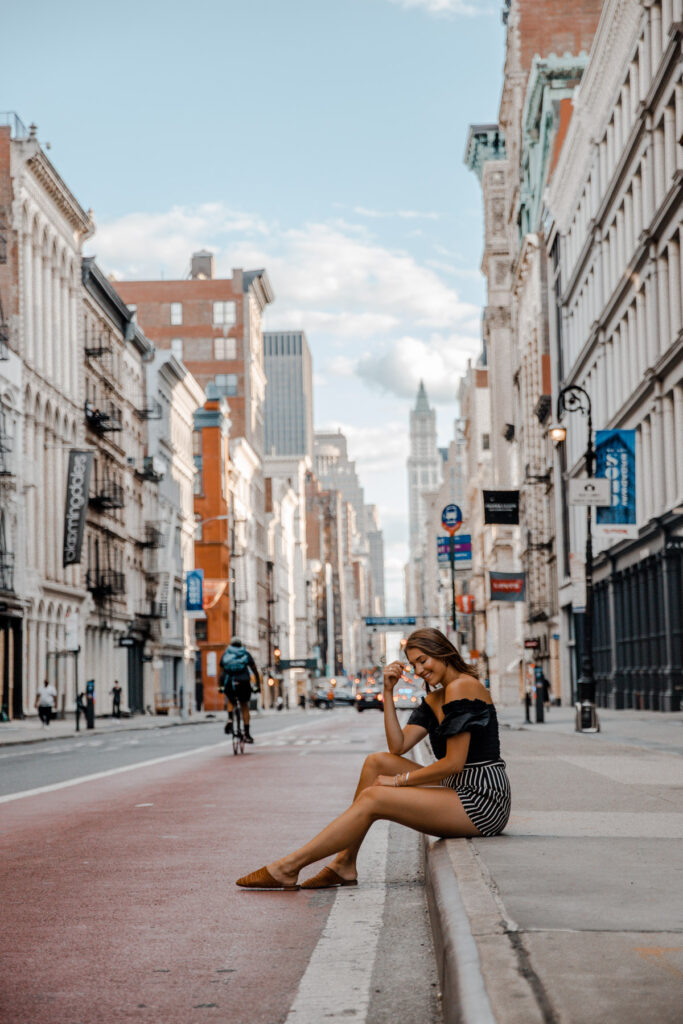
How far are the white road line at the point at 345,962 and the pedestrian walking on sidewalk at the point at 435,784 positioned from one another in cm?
31

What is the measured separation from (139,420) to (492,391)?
3394cm

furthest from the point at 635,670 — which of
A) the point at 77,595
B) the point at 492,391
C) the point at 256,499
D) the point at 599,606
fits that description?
the point at 256,499

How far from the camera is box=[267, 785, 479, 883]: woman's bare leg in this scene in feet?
24.9

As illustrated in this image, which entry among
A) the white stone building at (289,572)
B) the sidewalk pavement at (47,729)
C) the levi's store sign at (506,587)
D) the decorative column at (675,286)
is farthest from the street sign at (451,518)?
the white stone building at (289,572)

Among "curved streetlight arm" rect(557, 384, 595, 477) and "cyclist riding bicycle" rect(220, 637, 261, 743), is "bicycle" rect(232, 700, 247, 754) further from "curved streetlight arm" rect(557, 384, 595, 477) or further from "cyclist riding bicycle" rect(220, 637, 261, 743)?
"curved streetlight arm" rect(557, 384, 595, 477)

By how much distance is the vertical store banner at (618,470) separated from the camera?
36.3 metres

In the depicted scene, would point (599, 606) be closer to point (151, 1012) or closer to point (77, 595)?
point (77, 595)

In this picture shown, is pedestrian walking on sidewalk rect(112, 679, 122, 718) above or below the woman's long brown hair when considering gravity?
below

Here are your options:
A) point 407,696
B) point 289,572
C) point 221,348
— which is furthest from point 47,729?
point 289,572

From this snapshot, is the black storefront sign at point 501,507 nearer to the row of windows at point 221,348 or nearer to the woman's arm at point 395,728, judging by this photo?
the woman's arm at point 395,728

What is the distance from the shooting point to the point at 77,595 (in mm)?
62344

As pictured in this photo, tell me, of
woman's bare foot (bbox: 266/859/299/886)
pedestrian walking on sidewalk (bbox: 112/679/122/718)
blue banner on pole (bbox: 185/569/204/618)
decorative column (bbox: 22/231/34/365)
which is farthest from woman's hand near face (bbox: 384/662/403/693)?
blue banner on pole (bbox: 185/569/204/618)

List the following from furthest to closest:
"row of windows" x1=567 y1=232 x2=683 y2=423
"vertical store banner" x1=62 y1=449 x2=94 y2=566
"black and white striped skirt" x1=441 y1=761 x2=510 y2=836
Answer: "vertical store banner" x1=62 y1=449 x2=94 y2=566 < "row of windows" x1=567 y1=232 x2=683 y2=423 < "black and white striped skirt" x1=441 y1=761 x2=510 y2=836

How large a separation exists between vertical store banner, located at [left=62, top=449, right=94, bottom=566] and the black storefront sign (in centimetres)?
2008
